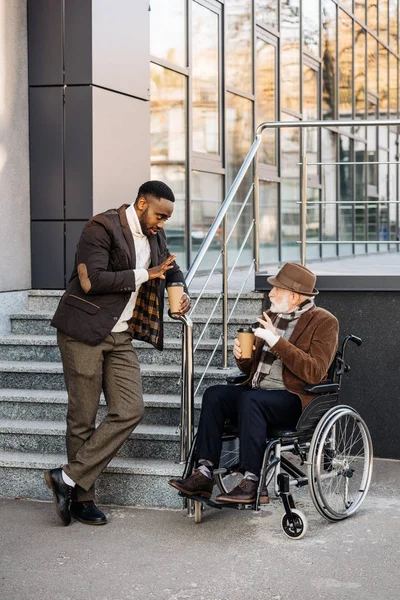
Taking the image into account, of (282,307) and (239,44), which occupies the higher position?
(239,44)

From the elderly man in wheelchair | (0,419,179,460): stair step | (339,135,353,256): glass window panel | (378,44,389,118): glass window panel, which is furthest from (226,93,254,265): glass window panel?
(378,44,389,118): glass window panel

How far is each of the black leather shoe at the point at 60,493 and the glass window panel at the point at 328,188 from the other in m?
8.47

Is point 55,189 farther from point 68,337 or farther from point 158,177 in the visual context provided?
point 68,337

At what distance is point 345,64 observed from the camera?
14938 mm

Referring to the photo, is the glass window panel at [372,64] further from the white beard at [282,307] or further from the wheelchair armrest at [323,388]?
the wheelchair armrest at [323,388]

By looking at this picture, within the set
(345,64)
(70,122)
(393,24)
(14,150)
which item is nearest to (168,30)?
(70,122)

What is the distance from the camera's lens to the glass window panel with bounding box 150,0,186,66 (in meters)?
9.27

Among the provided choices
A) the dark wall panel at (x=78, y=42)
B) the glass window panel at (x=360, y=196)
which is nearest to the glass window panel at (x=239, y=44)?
the dark wall panel at (x=78, y=42)

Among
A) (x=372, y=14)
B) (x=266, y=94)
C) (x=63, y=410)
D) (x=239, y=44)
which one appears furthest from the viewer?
(x=372, y=14)

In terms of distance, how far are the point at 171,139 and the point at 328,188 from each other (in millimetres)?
5074

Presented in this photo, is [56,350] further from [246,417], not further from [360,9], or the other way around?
[360,9]

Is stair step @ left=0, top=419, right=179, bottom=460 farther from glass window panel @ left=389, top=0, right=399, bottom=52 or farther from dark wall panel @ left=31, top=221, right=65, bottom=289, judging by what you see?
glass window panel @ left=389, top=0, right=399, bottom=52

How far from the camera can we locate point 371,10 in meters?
16.4

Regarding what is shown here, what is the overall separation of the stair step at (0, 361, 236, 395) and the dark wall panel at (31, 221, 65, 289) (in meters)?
1.01
